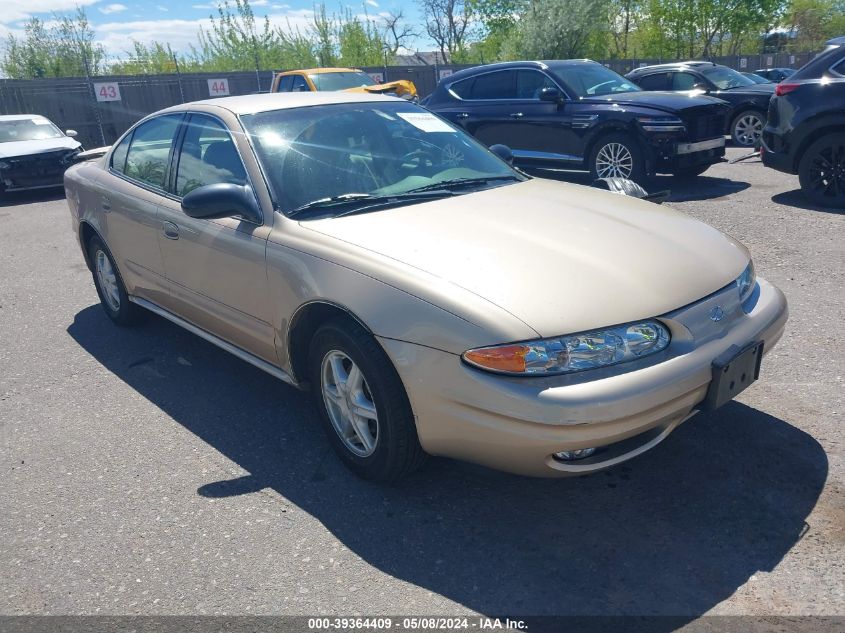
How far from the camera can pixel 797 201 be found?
8.34m

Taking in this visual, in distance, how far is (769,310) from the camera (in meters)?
3.15

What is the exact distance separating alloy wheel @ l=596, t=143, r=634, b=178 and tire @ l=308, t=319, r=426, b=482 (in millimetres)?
6735

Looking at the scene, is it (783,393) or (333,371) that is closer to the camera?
(333,371)

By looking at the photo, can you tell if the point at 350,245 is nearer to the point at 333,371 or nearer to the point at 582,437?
the point at 333,371

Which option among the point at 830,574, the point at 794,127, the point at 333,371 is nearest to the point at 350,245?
the point at 333,371

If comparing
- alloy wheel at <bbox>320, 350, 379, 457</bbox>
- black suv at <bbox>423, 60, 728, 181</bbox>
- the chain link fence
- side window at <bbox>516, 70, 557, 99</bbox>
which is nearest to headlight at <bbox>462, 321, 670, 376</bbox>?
alloy wheel at <bbox>320, 350, 379, 457</bbox>

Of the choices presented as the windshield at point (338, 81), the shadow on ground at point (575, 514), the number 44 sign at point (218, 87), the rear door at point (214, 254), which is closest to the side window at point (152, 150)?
the rear door at point (214, 254)

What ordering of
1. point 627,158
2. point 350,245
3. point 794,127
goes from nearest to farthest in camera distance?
point 350,245
point 794,127
point 627,158

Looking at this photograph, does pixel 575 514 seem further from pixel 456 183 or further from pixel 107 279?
pixel 107 279

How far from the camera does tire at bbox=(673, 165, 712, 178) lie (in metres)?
9.23

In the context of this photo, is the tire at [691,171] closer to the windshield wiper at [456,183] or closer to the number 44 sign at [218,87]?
the windshield wiper at [456,183]

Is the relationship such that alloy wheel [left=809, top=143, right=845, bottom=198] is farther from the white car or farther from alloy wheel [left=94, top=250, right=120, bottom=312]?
the white car

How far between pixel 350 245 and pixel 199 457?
1360 mm

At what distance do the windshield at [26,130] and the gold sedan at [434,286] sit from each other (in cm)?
1057
